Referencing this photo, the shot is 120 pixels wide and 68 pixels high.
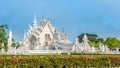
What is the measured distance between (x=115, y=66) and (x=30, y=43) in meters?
36.1

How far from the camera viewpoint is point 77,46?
5231 cm

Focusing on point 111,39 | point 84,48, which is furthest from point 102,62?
point 111,39

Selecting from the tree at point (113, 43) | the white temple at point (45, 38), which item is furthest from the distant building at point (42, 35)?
the tree at point (113, 43)

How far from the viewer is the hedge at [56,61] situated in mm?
19977

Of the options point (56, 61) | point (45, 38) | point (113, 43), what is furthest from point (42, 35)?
point (56, 61)

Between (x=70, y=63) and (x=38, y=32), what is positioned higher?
(x=38, y=32)

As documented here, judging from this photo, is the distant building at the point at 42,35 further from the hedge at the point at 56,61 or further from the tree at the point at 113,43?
the hedge at the point at 56,61

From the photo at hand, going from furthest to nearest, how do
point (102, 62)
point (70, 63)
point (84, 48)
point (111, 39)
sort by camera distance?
point (111, 39), point (84, 48), point (102, 62), point (70, 63)

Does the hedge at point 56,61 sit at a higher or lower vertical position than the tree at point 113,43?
lower

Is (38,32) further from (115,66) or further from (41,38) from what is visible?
(115,66)

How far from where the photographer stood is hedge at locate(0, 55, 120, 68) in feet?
65.5

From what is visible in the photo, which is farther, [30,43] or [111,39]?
[111,39]

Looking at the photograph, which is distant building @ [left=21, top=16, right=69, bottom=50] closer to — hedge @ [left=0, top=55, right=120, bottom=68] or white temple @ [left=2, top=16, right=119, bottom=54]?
white temple @ [left=2, top=16, right=119, bottom=54]

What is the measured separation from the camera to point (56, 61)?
21.9m
